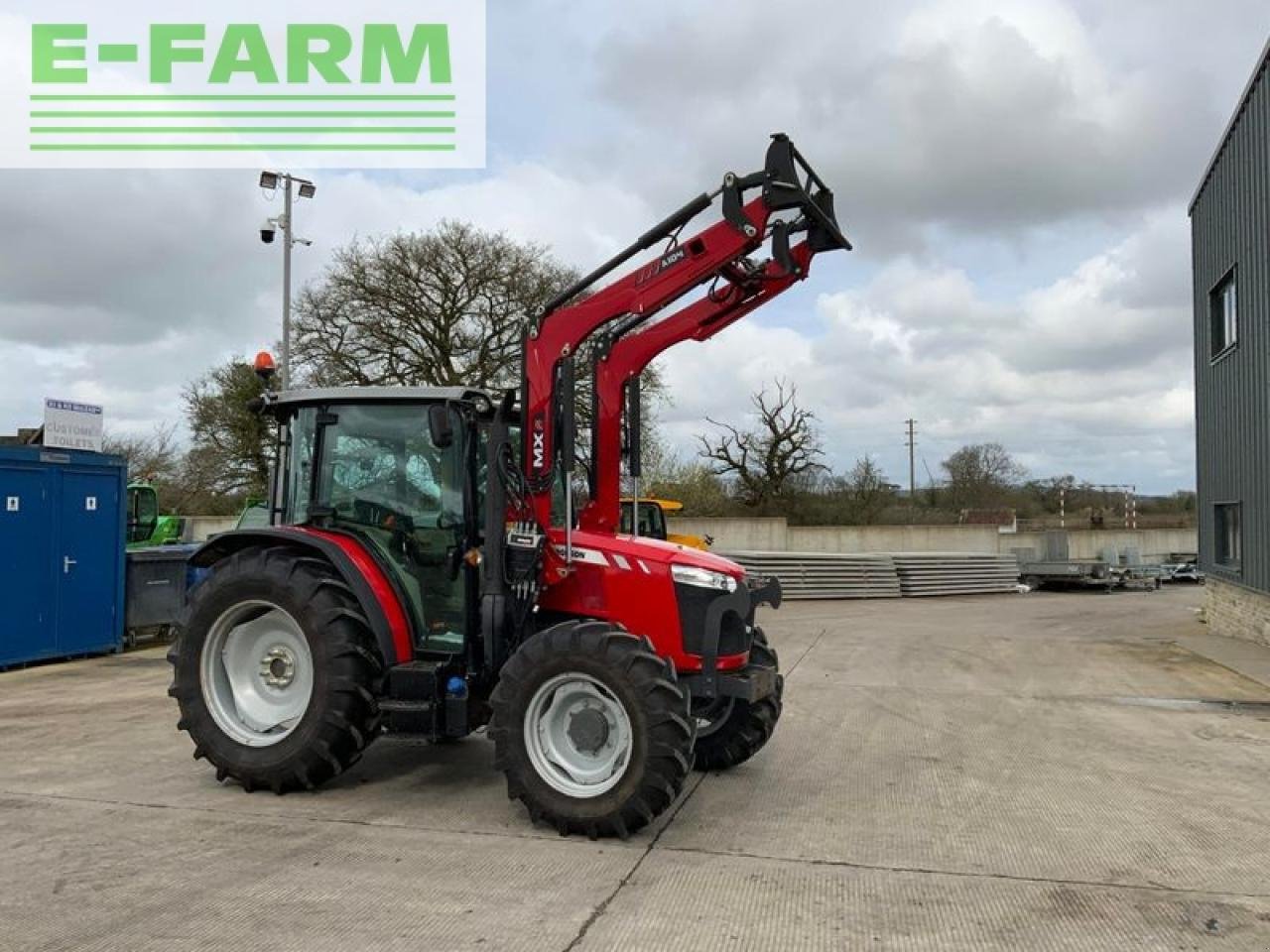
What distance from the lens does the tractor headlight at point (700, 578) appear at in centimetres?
555

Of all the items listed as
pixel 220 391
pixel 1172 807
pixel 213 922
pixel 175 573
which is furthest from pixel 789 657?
pixel 220 391

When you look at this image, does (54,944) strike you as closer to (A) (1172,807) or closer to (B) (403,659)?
(B) (403,659)

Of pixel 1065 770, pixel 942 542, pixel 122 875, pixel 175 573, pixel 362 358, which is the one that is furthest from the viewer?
pixel 942 542

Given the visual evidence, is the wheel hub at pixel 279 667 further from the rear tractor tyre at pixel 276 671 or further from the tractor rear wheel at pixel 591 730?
the tractor rear wheel at pixel 591 730

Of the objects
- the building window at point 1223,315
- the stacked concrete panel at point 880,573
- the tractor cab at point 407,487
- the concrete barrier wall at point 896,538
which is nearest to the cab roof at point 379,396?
the tractor cab at point 407,487

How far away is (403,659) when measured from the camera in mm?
5781

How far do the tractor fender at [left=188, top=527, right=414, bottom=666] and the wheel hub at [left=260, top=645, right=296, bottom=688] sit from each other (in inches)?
26.2

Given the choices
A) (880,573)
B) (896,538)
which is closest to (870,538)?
(896,538)

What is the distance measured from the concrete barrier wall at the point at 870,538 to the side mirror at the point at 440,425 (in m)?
21.4

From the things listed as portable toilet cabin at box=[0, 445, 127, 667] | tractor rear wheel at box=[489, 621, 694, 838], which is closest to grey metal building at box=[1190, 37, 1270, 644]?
tractor rear wheel at box=[489, 621, 694, 838]

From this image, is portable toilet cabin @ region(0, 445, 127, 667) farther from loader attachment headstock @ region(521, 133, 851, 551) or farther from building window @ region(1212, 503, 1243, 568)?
building window @ region(1212, 503, 1243, 568)

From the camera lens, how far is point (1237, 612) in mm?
15109

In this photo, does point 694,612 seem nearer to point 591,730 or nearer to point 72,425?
point 591,730

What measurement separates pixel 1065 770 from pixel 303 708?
5.07m
